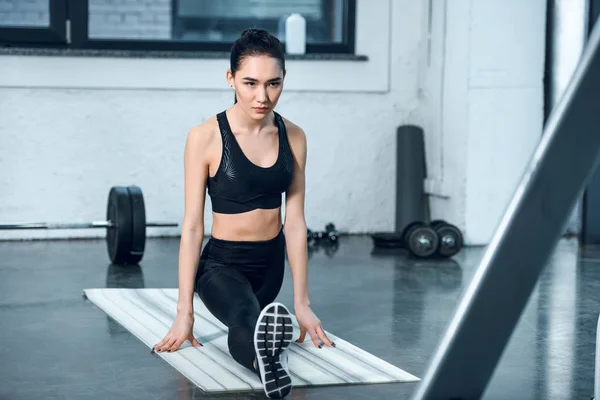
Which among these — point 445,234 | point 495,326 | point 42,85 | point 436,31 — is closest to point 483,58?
point 436,31

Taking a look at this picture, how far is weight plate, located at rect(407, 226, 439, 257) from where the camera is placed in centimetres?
433

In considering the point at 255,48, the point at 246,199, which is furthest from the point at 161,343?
the point at 255,48

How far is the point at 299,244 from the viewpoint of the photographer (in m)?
2.53

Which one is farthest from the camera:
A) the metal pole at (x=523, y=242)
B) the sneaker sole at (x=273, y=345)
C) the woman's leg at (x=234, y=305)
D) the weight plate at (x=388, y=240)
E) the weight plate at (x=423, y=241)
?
the weight plate at (x=388, y=240)

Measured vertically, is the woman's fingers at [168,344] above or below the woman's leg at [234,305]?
below

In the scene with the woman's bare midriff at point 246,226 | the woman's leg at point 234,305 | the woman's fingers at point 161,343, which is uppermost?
the woman's bare midriff at point 246,226

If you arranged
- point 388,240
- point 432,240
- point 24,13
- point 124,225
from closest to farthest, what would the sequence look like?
point 124,225
point 432,240
point 388,240
point 24,13

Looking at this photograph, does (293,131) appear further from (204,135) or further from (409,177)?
(409,177)

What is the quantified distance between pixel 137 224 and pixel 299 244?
1.51 m

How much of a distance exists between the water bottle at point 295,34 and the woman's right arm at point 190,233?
2645 millimetres

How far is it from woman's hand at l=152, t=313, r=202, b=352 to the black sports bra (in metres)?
0.31

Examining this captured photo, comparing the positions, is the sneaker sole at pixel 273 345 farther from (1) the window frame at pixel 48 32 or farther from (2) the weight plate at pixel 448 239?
(1) the window frame at pixel 48 32

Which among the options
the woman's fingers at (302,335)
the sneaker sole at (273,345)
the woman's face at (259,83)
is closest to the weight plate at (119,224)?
the woman's fingers at (302,335)

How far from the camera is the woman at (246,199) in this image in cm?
231
